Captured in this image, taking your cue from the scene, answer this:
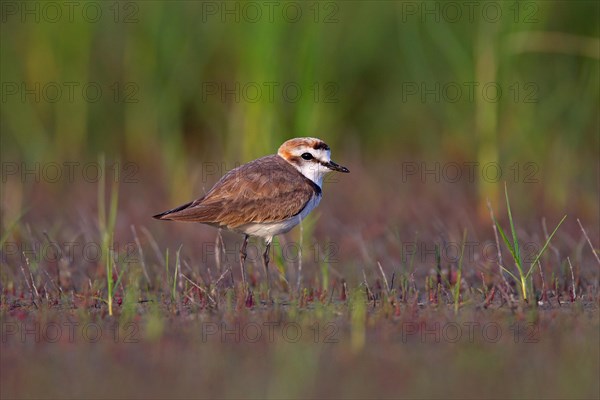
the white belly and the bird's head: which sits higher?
the bird's head

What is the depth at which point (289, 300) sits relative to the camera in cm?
660

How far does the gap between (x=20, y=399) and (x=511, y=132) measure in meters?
6.19

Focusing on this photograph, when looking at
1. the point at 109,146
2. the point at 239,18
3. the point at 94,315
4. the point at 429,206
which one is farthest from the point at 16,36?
the point at 94,315

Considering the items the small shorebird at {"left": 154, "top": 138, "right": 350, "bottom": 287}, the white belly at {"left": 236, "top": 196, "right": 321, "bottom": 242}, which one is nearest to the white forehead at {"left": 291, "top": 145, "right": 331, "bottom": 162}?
the small shorebird at {"left": 154, "top": 138, "right": 350, "bottom": 287}

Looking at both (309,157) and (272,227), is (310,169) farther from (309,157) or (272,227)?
(272,227)

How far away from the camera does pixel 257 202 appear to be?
287 inches

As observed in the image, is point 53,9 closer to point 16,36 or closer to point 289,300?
point 16,36

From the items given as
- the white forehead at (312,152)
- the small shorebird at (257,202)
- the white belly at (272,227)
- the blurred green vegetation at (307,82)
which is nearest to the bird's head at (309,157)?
the white forehead at (312,152)

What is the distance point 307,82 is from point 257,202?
1534 mm

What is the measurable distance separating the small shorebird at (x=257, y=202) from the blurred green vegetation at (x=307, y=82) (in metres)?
1.06

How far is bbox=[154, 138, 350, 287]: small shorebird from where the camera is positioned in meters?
7.21

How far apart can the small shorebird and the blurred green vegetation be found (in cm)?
106

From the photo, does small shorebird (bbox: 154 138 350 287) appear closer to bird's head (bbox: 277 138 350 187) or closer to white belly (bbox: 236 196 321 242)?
white belly (bbox: 236 196 321 242)

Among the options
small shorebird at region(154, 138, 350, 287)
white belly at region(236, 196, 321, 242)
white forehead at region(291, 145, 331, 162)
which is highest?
white forehead at region(291, 145, 331, 162)
